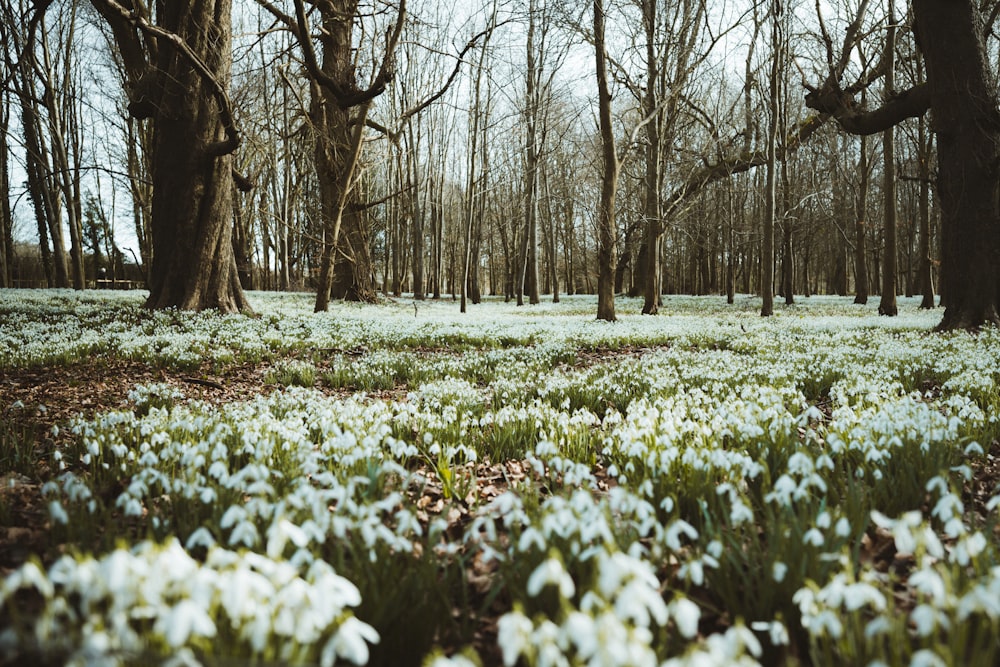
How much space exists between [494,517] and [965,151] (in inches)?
451

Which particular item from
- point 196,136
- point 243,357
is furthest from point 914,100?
point 196,136

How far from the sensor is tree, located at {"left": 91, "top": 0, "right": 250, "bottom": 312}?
1085cm

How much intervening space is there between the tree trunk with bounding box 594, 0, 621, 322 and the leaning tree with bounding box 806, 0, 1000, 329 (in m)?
6.36

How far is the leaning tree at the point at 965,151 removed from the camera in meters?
9.38

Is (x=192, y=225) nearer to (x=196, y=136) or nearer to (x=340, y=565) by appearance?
(x=196, y=136)

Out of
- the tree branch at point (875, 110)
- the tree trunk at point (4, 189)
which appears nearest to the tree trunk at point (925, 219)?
the tree branch at point (875, 110)

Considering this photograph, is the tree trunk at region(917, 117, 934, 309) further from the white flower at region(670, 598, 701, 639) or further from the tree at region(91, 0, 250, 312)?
the white flower at region(670, 598, 701, 639)

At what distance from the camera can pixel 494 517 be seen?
2.40 metres

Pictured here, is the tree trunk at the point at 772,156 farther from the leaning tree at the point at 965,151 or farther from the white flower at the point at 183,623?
the white flower at the point at 183,623

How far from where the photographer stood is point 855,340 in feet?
31.4

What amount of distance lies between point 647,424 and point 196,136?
11.1 metres

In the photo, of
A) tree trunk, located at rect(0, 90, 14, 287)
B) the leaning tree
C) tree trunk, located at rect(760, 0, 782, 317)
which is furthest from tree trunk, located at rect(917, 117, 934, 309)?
tree trunk, located at rect(0, 90, 14, 287)

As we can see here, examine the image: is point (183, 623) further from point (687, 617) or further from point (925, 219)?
point (925, 219)

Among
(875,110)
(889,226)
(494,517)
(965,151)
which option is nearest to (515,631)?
(494,517)
